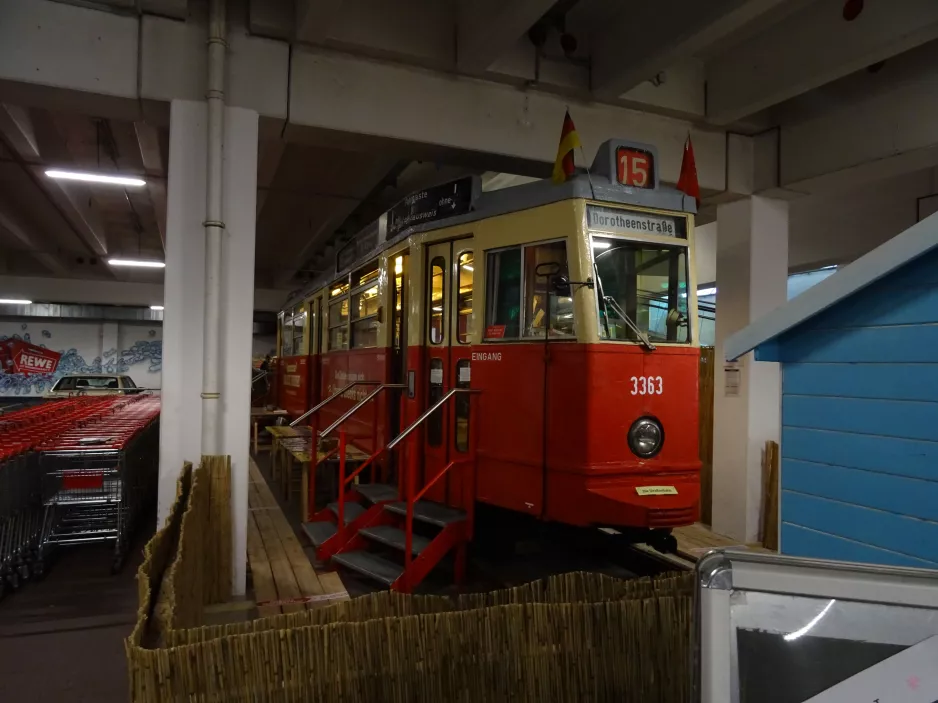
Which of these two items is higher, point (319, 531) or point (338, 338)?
point (338, 338)

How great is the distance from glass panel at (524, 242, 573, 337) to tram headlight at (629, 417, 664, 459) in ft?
2.68

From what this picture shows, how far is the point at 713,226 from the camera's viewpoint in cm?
1030

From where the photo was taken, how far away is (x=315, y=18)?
14.8 ft

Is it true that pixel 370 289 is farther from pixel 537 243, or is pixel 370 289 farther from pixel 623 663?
pixel 623 663

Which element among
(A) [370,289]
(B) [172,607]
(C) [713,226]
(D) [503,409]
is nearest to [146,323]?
(A) [370,289]

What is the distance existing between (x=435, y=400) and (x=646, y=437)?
75.1 inches

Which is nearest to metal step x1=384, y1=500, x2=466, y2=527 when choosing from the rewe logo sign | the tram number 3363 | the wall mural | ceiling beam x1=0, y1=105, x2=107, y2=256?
the tram number 3363

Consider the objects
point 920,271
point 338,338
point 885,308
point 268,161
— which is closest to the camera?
point 920,271

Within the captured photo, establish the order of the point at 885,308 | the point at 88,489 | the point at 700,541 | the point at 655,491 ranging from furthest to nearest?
the point at 700,541
the point at 88,489
the point at 655,491
the point at 885,308

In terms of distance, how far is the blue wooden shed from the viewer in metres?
2.41

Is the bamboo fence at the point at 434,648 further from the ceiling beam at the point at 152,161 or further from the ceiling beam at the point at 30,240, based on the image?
the ceiling beam at the point at 30,240

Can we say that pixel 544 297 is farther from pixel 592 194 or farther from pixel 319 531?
pixel 319 531

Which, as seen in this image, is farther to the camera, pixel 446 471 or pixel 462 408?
pixel 462 408

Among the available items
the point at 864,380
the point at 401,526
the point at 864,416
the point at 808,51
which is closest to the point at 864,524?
the point at 864,416
